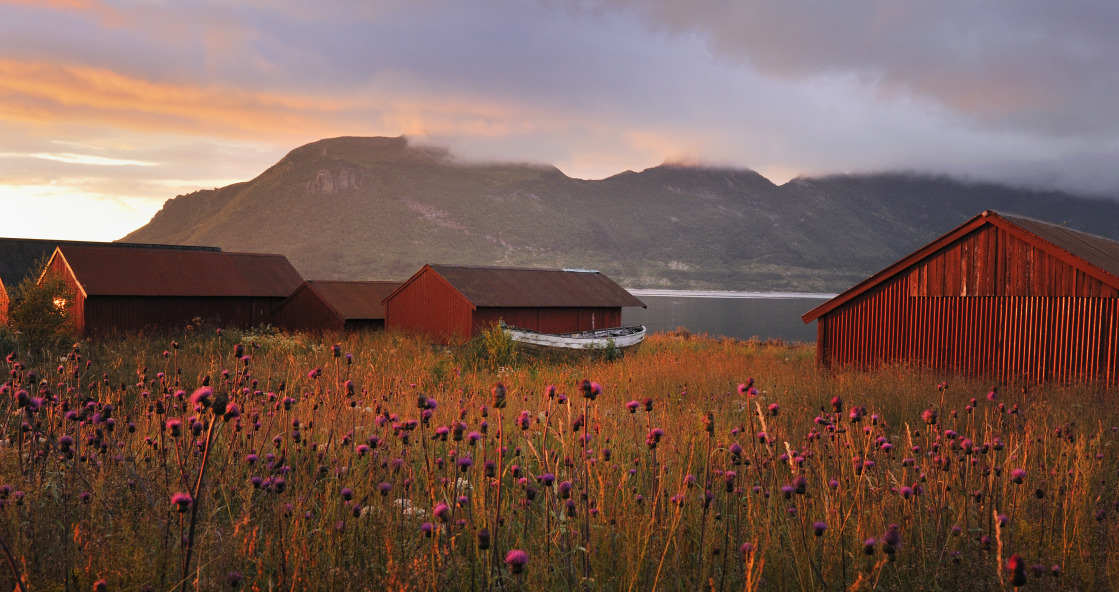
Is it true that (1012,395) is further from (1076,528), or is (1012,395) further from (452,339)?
(452,339)

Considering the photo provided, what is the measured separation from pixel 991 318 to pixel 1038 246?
1856 mm

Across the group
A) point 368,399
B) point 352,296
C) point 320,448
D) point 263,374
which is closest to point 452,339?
point 352,296

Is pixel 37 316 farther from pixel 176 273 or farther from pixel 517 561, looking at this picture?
pixel 517 561

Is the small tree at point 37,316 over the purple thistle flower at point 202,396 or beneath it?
beneath

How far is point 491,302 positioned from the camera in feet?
102

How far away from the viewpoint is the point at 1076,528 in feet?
16.6

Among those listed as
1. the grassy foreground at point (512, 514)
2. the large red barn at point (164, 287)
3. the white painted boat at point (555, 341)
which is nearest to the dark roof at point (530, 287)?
the white painted boat at point (555, 341)

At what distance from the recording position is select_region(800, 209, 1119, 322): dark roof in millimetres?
15625

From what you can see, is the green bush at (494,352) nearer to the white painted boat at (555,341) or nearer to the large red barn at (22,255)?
the white painted boat at (555,341)

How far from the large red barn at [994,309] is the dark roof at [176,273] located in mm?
30423

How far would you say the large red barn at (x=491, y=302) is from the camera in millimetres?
31078

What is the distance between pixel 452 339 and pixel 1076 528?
2612cm

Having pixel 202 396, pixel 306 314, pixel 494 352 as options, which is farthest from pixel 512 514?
pixel 306 314

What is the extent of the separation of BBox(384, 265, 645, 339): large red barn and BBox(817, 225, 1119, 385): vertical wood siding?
15.6m
